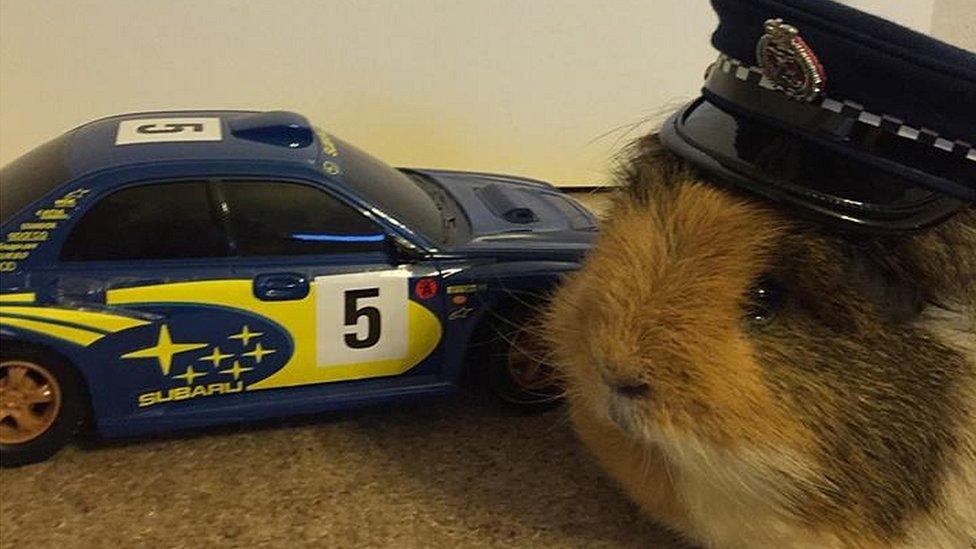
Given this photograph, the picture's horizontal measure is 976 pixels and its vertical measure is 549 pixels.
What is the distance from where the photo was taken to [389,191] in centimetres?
111

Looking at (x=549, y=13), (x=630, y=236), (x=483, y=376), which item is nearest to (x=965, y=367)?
(x=630, y=236)

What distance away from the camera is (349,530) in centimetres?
94

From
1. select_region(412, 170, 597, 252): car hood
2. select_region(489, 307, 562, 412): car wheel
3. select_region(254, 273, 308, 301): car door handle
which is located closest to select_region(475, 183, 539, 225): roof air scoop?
select_region(412, 170, 597, 252): car hood

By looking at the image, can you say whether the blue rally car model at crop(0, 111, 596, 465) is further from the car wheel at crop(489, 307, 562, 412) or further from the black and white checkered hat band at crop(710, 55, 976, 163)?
the black and white checkered hat band at crop(710, 55, 976, 163)

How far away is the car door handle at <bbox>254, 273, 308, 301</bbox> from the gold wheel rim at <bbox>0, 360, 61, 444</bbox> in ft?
0.65

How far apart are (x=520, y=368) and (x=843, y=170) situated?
1.55 feet

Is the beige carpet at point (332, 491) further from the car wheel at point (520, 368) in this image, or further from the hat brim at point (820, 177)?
the hat brim at point (820, 177)

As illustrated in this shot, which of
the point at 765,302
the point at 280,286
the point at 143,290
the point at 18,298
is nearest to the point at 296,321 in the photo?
the point at 280,286

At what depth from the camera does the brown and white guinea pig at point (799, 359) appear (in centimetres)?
72

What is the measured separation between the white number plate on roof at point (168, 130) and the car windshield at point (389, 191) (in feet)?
0.39

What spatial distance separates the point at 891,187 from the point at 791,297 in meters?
0.10

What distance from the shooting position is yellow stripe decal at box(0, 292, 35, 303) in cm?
95

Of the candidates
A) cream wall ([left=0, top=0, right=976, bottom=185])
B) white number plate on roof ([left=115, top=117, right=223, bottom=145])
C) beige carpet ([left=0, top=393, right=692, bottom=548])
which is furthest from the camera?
cream wall ([left=0, top=0, right=976, bottom=185])

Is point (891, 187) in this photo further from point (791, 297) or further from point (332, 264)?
point (332, 264)
